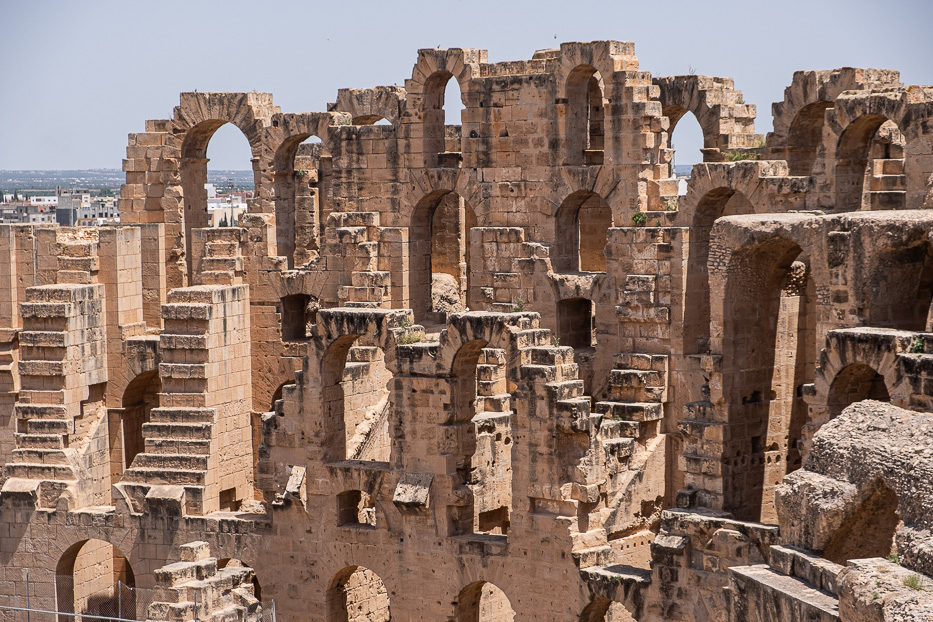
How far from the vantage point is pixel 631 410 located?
32625mm

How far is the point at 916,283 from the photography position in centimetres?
2766

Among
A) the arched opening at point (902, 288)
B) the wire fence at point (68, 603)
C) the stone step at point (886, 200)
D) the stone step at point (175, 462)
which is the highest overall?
the stone step at point (886, 200)

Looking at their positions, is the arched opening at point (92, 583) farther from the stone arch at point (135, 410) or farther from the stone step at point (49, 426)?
the stone step at point (49, 426)

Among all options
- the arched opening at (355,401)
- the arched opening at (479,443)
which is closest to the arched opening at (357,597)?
the arched opening at (355,401)

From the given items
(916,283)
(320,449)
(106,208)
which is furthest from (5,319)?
(106,208)

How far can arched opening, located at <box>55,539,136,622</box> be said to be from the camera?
34.9 m

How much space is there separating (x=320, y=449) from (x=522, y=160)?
338 inches

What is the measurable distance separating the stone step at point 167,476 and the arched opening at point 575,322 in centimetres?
812

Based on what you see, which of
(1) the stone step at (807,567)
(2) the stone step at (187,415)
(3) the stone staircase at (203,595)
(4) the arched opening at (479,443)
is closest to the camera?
(1) the stone step at (807,567)

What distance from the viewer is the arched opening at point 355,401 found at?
32.1 metres

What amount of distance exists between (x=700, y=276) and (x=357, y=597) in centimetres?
934

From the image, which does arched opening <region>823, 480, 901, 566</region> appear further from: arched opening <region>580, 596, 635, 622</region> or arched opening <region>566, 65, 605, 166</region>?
arched opening <region>566, 65, 605, 166</region>

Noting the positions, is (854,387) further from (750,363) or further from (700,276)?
(700,276)

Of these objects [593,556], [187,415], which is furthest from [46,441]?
[593,556]
